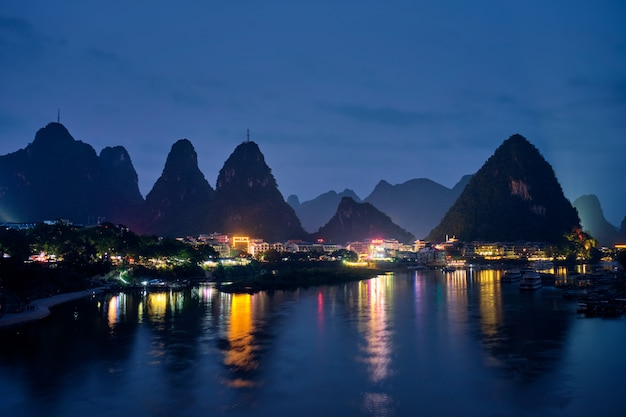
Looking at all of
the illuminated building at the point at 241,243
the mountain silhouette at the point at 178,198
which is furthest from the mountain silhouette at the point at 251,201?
the illuminated building at the point at 241,243

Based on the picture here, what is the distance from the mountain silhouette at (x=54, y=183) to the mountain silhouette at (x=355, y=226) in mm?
63021

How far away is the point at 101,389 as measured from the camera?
17.7 meters

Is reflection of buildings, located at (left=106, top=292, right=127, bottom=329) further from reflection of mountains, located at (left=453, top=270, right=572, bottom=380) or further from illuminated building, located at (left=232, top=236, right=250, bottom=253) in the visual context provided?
illuminated building, located at (left=232, top=236, right=250, bottom=253)

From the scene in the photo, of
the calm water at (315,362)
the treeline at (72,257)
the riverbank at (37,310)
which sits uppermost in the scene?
the treeline at (72,257)

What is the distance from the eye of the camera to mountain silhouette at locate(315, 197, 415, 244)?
16188 centimetres

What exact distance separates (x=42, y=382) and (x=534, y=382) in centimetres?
1689

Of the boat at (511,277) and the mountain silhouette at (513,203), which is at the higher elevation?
the mountain silhouette at (513,203)

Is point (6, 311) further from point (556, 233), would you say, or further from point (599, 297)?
point (556, 233)

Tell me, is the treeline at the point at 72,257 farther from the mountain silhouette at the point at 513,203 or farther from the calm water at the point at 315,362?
the mountain silhouette at the point at 513,203

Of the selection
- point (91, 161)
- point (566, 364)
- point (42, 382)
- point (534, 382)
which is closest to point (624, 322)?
point (566, 364)

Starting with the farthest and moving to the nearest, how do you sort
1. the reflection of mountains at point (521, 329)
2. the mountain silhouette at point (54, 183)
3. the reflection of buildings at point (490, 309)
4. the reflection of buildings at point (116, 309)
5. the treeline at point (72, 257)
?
the mountain silhouette at point (54, 183), the treeline at point (72, 257), the reflection of buildings at point (116, 309), the reflection of buildings at point (490, 309), the reflection of mountains at point (521, 329)

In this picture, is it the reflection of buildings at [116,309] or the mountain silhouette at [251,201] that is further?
the mountain silhouette at [251,201]

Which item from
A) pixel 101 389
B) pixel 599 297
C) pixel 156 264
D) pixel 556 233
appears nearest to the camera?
pixel 101 389

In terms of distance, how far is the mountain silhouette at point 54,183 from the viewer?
123688mm
